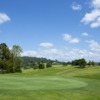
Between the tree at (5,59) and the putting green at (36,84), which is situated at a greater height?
the tree at (5,59)

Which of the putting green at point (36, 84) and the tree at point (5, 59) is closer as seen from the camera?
the putting green at point (36, 84)

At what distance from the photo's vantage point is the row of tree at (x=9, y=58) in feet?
316

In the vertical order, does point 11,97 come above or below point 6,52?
below

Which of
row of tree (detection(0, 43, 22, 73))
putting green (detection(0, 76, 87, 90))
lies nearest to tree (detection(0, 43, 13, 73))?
row of tree (detection(0, 43, 22, 73))

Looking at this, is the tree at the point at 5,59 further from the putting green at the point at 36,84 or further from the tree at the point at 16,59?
the putting green at the point at 36,84

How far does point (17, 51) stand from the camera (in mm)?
97438

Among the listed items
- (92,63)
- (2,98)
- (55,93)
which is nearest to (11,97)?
(2,98)

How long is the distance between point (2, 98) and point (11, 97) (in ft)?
2.03

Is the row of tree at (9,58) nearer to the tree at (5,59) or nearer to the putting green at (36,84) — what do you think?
the tree at (5,59)

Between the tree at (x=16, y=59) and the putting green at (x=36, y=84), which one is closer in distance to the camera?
the putting green at (x=36, y=84)

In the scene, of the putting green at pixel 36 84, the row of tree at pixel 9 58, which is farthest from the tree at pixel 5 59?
the putting green at pixel 36 84

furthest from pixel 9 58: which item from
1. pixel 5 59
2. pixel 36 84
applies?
pixel 36 84

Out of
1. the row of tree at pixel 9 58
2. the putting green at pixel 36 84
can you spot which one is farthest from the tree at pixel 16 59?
the putting green at pixel 36 84

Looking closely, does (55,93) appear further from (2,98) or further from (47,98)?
(2,98)
